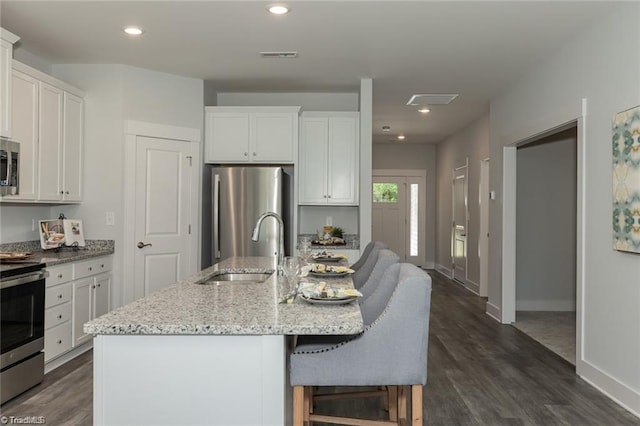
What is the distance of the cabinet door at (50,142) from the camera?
4.02m

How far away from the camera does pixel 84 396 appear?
3.22 metres

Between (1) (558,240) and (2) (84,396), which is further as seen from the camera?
(1) (558,240)

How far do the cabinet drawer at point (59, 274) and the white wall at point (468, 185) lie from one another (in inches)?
217

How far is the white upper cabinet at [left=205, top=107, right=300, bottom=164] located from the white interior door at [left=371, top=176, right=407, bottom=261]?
5.35 metres

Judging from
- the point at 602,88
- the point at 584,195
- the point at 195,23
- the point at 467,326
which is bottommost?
the point at 467,326

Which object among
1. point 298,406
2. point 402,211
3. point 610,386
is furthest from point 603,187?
point 402,211

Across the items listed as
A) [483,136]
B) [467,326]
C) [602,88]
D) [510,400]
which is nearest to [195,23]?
[602,88]

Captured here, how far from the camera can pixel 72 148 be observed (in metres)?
4.50

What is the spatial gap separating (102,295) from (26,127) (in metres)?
Result: 1.54

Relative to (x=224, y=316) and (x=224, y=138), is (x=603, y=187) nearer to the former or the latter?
(x=224, y=316)

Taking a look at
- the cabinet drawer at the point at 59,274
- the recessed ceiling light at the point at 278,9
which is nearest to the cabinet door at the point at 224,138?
the cabinet drawer at the point at 59,274

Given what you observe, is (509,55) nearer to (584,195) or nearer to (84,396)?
(584,195)

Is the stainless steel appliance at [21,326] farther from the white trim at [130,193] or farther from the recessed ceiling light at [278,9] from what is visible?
the recessed ceiling light at [278,9]

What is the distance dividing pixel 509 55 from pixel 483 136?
2974mm
